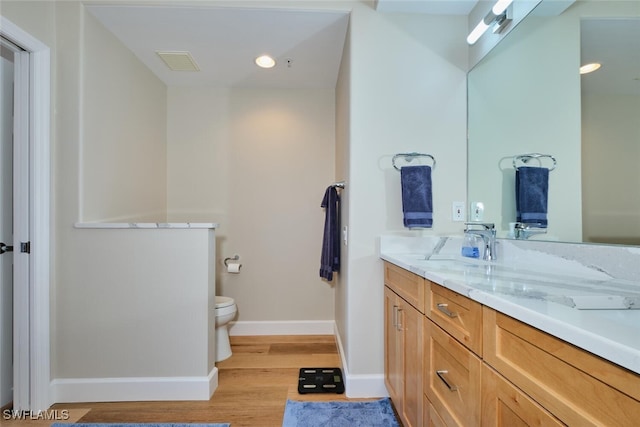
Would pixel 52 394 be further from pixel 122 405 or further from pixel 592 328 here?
pixel 592 328

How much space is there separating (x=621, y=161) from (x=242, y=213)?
2555 mm

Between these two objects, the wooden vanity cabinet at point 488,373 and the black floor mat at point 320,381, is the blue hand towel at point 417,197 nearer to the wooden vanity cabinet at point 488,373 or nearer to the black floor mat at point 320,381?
the wooden vanity cabinet at point 488,373

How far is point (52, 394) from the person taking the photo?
168 cm

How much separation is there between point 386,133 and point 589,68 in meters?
0.94

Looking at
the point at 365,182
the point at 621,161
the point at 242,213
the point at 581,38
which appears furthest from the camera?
the point at 242,213

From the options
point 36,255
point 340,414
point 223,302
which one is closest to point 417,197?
point 340,414

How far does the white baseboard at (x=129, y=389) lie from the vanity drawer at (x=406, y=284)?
4.23 ft

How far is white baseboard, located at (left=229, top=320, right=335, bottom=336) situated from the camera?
2.74m

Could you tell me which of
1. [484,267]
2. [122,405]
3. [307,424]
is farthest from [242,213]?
[484,267]

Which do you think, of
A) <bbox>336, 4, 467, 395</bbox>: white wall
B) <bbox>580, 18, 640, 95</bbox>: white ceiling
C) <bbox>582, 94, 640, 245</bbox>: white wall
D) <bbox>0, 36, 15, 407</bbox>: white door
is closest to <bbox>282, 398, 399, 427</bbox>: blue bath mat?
<bbox>336, 4, 467, 395</bbox>: white wall

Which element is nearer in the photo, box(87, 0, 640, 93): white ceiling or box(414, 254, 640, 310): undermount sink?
box(414, 254, 640, 310): undermount sink

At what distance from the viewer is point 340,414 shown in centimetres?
160

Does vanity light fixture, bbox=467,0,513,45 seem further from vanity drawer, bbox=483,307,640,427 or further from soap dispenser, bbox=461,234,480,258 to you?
vanity drawer, bbox=483,307,640,427

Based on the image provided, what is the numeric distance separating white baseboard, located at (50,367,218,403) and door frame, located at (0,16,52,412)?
96 mm
